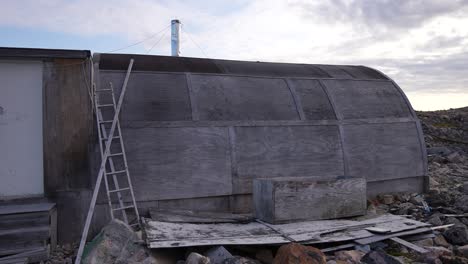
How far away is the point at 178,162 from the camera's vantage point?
8664mm

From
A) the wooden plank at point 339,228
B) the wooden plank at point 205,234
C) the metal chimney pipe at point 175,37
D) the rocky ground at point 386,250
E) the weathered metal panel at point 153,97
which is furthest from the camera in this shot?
the metal chimney pipe at point 175,37

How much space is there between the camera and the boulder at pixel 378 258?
6162mm

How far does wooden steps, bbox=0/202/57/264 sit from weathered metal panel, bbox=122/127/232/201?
70.2 inches

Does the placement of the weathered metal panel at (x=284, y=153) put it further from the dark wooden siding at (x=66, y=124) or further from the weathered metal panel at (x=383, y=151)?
the dark wooden siding at (x=66, y=124)

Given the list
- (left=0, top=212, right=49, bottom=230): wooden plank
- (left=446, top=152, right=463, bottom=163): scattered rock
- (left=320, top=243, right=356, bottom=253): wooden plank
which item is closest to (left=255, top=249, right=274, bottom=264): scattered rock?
(left=320, top=243, right=356, bottom=253): wooden plank

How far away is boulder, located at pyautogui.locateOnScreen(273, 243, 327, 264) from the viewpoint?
5.82 metres

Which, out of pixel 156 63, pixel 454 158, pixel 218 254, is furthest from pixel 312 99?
pixel 454 158

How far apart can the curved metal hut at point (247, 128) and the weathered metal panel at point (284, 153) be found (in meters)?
0.02

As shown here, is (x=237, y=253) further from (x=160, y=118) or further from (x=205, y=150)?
(x=160, y=118)

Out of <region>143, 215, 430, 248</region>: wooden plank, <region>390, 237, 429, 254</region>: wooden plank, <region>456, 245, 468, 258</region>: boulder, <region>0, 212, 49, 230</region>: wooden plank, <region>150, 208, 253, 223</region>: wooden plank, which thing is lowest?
<region>456, 245, 468, 258</region>: boulder

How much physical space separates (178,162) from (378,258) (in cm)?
419

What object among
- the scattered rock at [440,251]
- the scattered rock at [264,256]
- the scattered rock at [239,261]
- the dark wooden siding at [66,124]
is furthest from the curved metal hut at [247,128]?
the scattered rock at [440,251]

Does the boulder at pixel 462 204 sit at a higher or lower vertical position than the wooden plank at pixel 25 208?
lower

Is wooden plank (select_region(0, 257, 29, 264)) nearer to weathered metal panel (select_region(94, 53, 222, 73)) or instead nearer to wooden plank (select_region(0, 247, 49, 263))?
wooden plank (select_region(0, 247, 49, 263))
